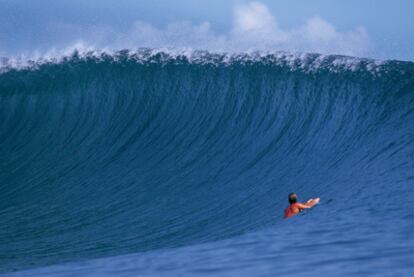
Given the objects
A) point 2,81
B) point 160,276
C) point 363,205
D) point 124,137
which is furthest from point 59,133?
point 160,276

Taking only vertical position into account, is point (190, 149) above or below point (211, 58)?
below

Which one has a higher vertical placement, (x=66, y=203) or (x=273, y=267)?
(x=66, y=203)

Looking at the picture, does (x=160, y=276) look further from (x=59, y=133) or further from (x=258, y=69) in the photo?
(x=258, y=69)

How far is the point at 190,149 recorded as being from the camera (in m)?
12.3

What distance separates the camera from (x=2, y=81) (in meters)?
18.5

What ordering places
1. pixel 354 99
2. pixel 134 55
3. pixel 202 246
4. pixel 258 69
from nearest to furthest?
1. pixel 202 246
2. pixel 354 99
3. pixel 258 69
4. pixel 134 55

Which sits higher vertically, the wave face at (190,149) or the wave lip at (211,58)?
the wave lip at (211,58)

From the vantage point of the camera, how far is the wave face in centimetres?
798

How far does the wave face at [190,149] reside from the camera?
7980 millimetres

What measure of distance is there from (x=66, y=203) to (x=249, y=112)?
181 inches

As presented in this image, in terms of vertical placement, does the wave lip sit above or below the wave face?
above

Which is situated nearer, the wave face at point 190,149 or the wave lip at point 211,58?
the wave face at point 190,149

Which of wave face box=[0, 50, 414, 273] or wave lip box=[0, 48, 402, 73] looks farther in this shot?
wave lip box=[0, 48, 402, 73]

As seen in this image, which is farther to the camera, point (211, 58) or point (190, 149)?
point (211, 58)
